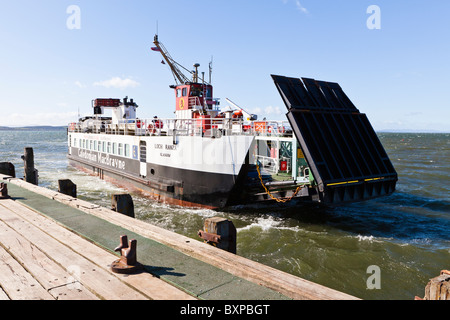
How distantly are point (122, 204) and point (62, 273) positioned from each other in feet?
14.8

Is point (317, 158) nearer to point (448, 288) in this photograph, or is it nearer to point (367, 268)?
point (367, 268)

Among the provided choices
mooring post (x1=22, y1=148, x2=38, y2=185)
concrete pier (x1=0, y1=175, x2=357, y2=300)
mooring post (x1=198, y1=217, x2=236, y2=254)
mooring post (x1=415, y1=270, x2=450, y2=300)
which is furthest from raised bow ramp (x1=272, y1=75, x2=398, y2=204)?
mooring post (x1=22, y1=148, x2=38, y2=185)

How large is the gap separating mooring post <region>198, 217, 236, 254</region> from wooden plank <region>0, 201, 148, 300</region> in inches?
88.6

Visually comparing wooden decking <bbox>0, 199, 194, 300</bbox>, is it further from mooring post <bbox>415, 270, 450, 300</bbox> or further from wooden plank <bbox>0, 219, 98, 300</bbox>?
mooring post <bbox>415, 270, 450, 300</bbox>

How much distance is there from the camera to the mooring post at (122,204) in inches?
327

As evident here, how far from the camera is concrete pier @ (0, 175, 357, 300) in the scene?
348 cm

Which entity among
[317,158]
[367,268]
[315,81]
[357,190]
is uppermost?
[315,81]

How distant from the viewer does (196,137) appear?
14.2m

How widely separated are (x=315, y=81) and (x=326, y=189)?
499 centimetres

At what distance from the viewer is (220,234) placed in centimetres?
582
